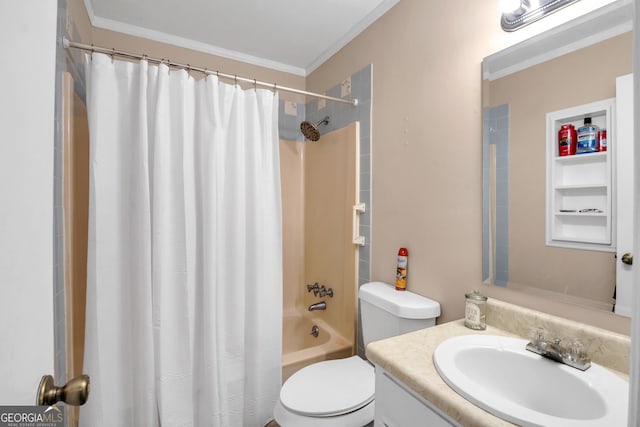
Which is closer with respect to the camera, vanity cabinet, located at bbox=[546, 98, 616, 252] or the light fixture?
vanity cabinet, located at bbox=[546, 98, 616, 252]

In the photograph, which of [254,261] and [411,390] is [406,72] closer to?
A: [254,261]

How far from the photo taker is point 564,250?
36.5 inches

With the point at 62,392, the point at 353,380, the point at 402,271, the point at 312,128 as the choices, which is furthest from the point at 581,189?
the point at 312,128

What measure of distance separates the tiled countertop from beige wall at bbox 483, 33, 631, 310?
0.33 feet

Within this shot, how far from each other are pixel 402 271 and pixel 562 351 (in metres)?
0.70

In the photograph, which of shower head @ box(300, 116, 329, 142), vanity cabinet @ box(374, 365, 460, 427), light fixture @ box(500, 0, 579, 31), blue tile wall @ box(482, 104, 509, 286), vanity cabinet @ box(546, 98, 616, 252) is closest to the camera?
vanity cabinet @ box(374, 365, 460, 427)

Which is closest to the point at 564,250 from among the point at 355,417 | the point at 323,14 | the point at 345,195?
the point at 355,417

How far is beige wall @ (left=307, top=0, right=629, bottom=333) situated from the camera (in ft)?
3.79

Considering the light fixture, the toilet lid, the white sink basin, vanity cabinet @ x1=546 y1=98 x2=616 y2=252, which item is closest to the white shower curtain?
the toilet lid

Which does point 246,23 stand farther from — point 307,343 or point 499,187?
point 307,343

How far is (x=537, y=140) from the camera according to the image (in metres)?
0.97

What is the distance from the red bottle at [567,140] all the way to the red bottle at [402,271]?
2.50ft

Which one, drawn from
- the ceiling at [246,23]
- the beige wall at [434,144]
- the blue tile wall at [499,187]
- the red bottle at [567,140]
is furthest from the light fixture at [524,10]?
the ceiling at [246,23]

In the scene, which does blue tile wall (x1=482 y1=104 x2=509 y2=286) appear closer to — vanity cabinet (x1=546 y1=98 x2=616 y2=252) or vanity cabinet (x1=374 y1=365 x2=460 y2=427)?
vanity cabinet (x1=546 y1=98 x2=616 y2=252)
